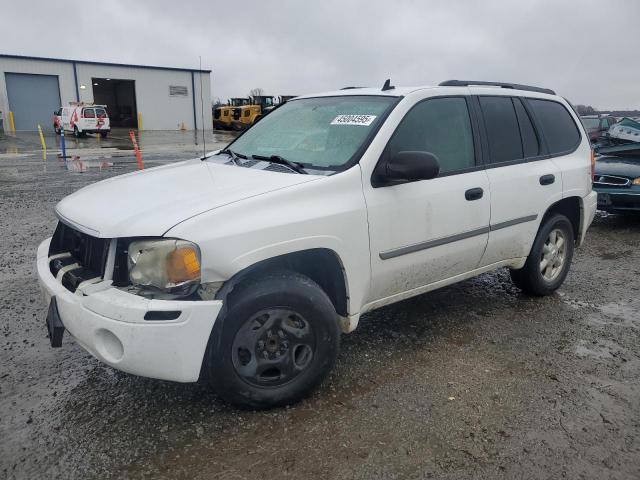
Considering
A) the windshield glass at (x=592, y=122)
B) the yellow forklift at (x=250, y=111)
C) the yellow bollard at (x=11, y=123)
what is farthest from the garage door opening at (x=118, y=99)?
the windshield glass at (x=592, y=122)

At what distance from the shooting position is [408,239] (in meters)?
3.29

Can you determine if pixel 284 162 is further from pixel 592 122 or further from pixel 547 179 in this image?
pixel 592 122

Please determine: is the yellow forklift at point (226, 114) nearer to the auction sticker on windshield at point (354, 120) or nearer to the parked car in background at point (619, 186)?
the parked car in background at point (619, 186)

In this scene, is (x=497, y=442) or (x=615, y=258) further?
(x=615, y=258)

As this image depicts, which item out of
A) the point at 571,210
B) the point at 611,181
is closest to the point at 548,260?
the point at 571,210

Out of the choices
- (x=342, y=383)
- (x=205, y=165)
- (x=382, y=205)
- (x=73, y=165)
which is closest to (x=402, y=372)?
(x=342, y=383)

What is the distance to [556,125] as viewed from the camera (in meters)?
4.63

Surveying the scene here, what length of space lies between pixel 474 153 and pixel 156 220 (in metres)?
2.34

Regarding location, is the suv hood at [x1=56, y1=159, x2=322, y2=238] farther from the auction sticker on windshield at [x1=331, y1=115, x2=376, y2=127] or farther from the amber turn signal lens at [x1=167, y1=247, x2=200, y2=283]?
A: the auction sticker on windshield at [x1=331, y1=115, x2=376, y2=127]

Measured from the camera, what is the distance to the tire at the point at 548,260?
442 cm

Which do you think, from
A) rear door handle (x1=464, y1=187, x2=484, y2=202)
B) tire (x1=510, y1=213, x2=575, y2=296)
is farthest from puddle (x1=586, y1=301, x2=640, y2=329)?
rear door handle (x1=464, y1=187, x2=484, y2=202)

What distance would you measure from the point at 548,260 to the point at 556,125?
46.9 inches

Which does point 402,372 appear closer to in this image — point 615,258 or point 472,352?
point 472,352

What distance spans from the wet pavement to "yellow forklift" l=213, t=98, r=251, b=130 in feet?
118
